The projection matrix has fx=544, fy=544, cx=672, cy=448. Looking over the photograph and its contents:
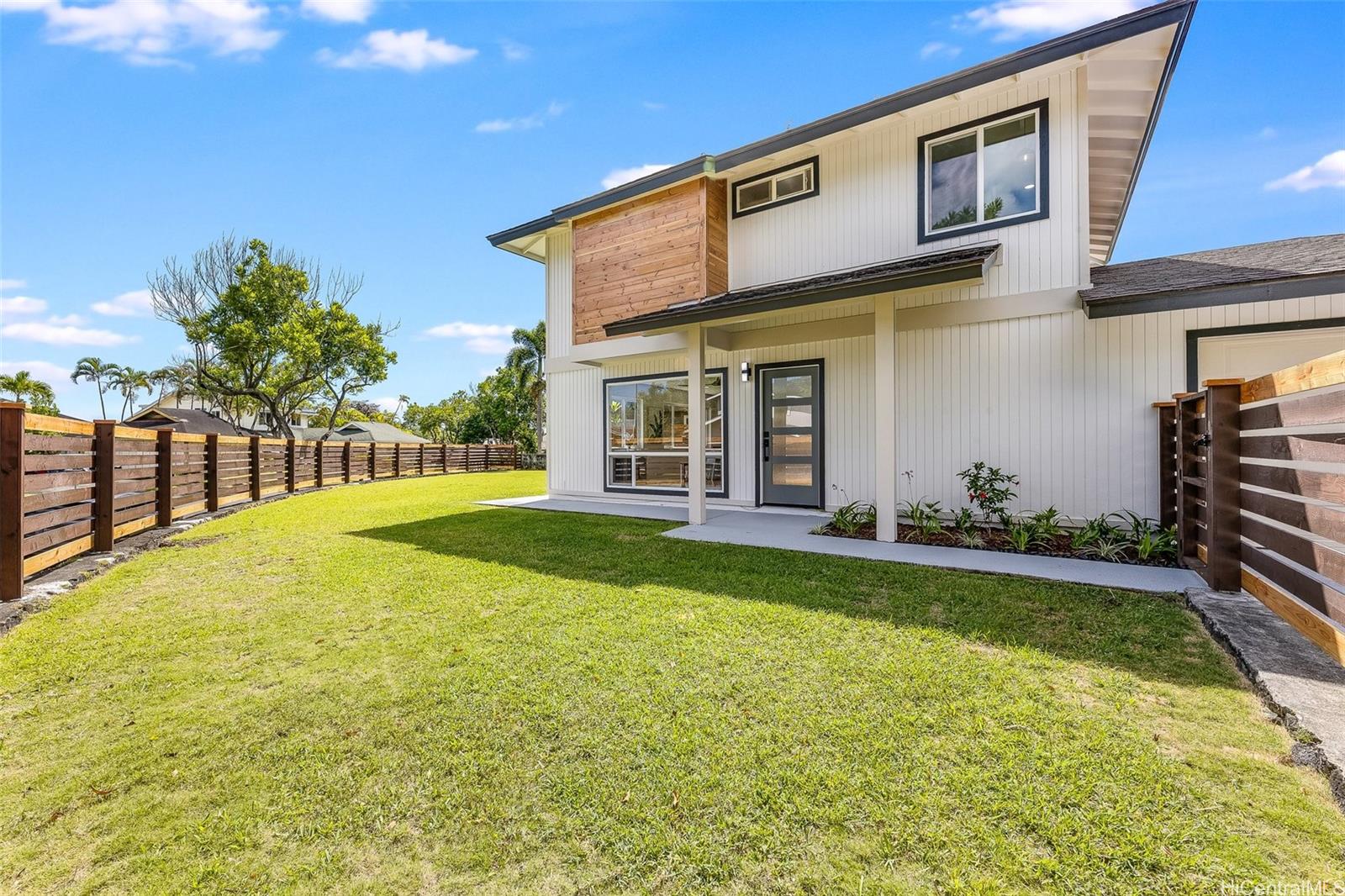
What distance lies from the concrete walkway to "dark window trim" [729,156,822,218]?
4.86m

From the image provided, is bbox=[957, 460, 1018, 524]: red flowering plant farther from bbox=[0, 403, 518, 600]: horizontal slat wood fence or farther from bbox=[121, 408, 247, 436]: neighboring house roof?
bbox=[121, 408, 247, 436]: neighboring house roof

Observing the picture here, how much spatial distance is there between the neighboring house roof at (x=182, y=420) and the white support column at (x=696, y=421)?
26.8m

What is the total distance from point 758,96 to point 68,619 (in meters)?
13.4

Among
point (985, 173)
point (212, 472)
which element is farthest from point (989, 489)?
point (212, 472)

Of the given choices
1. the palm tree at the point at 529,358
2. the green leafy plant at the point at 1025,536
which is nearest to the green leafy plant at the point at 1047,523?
the green leafy plant at the point at 1025,536

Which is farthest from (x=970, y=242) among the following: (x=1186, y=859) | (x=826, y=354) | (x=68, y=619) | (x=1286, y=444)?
(x=68, y=619)

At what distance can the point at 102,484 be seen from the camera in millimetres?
5941

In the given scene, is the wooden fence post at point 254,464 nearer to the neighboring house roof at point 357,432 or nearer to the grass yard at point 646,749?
the grass yard at point 646,749

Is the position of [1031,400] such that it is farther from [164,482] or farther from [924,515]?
[164,482]

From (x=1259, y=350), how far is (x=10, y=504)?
11.7m

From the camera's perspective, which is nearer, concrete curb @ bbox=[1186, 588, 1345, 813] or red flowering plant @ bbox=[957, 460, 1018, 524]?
concrete curb @ bbox=[1186, 588, 1345, 813]

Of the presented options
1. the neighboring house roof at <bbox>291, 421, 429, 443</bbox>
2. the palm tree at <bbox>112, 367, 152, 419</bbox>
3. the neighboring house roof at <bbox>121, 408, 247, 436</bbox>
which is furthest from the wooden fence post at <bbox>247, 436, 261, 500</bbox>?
the palm tree at <bbox>112, 367, 152, 419</bbox>

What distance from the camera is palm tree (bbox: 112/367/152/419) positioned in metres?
49.7

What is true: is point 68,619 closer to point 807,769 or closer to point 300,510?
point 807,769
